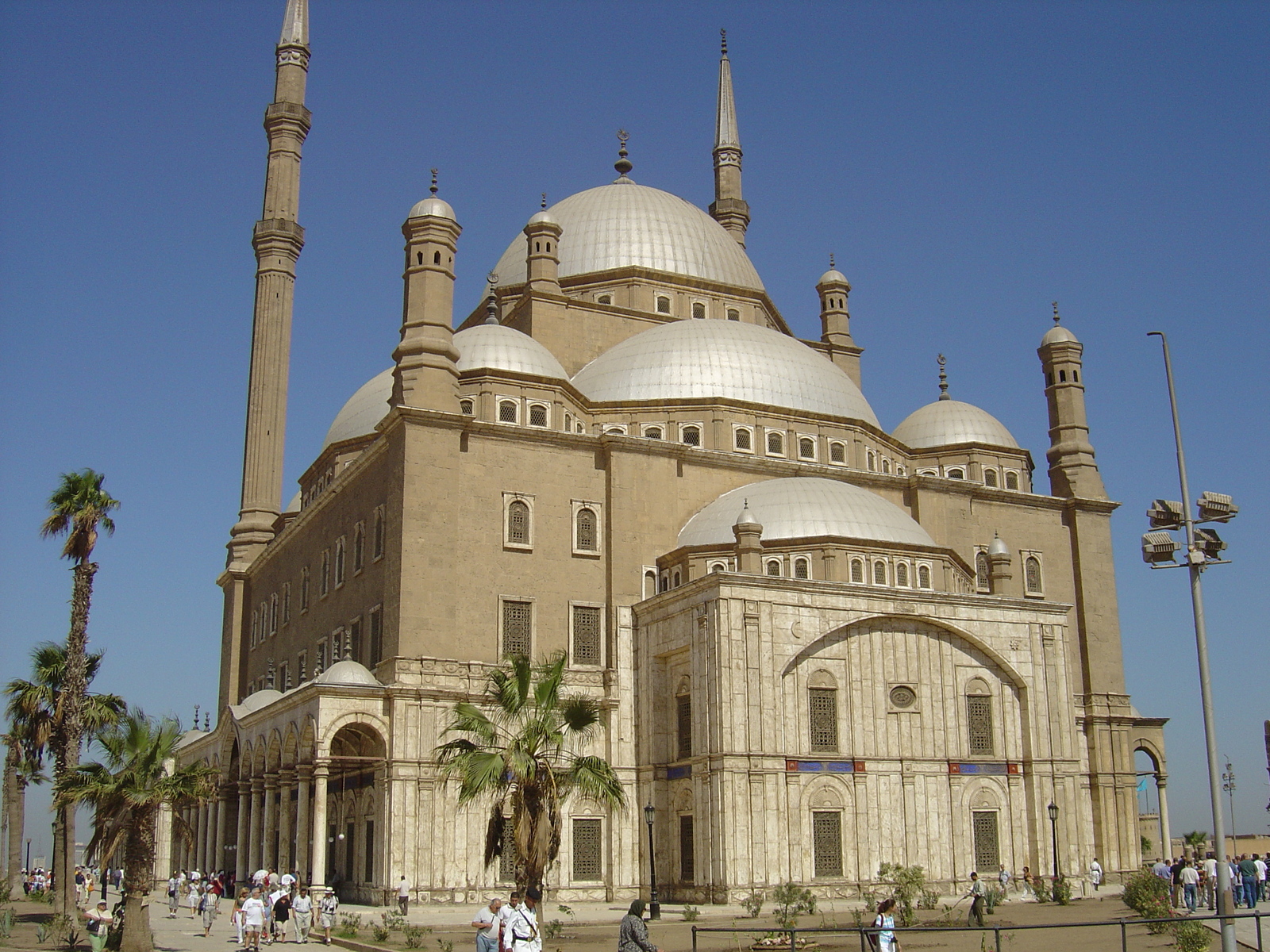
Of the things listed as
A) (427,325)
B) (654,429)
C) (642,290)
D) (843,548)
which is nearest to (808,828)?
(843,548)

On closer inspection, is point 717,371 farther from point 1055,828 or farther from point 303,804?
point 303,804

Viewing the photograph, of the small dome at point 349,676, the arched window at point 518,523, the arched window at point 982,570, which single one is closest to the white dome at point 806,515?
the arched window at point 518,523

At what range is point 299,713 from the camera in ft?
97.0

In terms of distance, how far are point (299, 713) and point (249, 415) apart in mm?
18499

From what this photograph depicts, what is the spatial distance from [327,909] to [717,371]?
1961cm

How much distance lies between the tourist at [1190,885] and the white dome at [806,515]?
10858 mm

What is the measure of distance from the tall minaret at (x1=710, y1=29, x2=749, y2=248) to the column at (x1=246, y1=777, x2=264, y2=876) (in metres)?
27.9

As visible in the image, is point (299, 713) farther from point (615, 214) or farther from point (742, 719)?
point (615, 214)

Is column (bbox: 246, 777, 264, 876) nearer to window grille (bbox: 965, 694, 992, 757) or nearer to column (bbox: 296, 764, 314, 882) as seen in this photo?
column (bbox: 296, 764, 314, 882)

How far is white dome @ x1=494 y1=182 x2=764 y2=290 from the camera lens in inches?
1718

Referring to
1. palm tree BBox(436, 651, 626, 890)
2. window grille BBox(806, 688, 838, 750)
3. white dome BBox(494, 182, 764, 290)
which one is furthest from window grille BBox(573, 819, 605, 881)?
white dome BBox(494, 182, 764, 290)

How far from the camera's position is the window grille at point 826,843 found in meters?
28.3

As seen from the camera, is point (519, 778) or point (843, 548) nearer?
point (519, 778)

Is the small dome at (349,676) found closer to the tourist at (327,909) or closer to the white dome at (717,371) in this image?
the tourist at (327,909)
